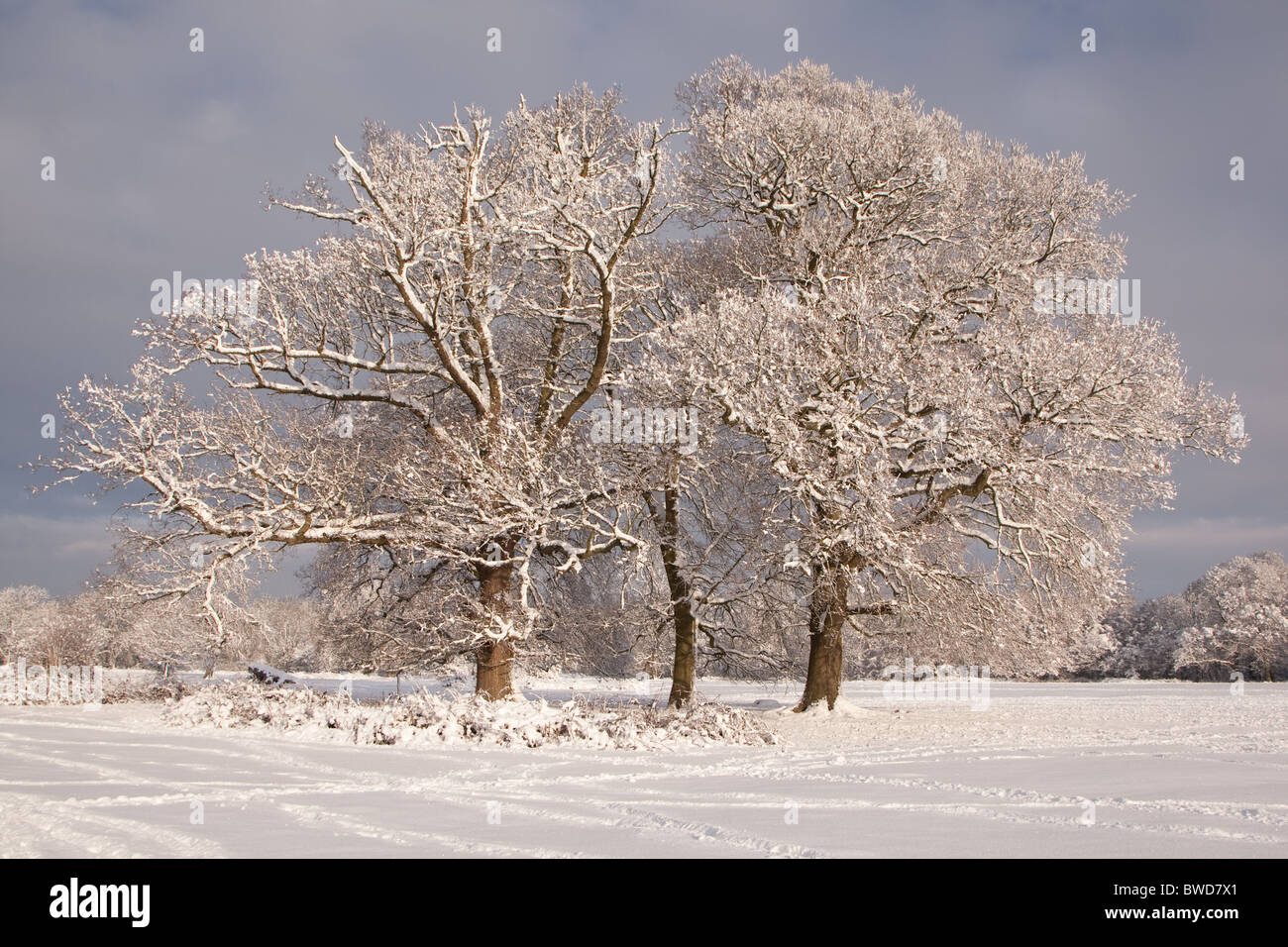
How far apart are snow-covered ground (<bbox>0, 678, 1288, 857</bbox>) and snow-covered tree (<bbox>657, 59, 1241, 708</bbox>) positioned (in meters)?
4.70

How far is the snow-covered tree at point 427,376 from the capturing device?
51.8 feet

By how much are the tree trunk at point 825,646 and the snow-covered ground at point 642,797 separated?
16.0ft

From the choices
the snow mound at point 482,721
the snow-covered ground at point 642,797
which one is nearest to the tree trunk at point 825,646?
the snow mound at point 482,721

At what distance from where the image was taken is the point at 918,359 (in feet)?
56.3

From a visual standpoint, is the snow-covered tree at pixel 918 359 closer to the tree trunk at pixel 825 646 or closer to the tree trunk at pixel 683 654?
the tree trunk at pixel 825 646

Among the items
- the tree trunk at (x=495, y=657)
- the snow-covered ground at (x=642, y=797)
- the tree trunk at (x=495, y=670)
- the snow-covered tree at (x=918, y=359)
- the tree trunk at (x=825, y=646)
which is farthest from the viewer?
the tree trunk at (x=825, y=646)

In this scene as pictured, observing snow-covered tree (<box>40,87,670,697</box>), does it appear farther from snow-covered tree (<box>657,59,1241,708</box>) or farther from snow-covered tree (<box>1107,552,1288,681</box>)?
snow-covered tree (<box>1107,552,1288,681</box>)

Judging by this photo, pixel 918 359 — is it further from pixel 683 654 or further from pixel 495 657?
pixel 495 657

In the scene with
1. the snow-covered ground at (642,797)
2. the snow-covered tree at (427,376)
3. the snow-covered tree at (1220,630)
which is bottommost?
the snow-covered tree at (1220,630)

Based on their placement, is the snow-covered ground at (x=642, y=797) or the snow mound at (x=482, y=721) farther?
the snow mound at (x=482, y=721)

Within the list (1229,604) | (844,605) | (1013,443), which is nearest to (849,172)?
(1013,443)
